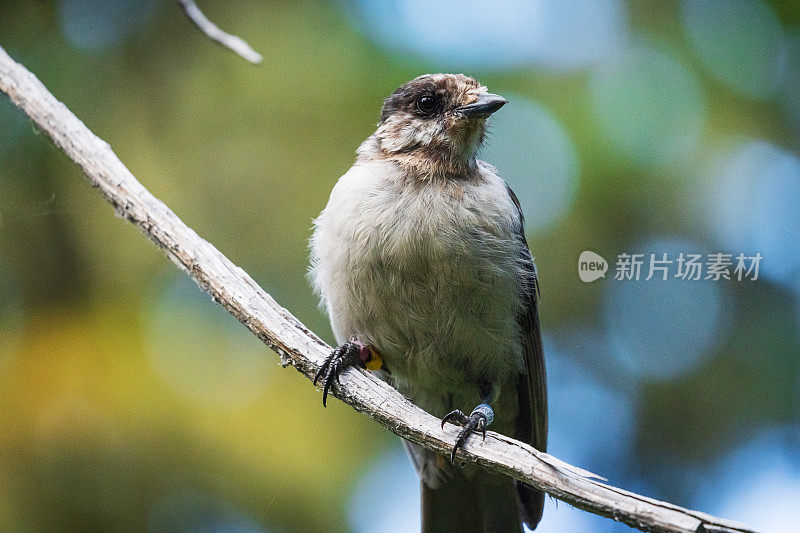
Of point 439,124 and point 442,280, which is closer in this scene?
point 442,280

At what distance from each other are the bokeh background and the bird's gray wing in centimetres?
30

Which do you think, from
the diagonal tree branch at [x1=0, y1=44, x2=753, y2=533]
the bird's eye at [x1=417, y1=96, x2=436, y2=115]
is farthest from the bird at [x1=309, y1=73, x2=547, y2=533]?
the diagonal tree branch at [x1=0, y1=44, x2=753, y2=533]

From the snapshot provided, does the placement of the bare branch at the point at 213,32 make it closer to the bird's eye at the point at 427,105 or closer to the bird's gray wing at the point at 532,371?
the bird's eye at the point at 427,105

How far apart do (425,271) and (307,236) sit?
Answer: 0.76 m

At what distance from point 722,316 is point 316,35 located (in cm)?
181

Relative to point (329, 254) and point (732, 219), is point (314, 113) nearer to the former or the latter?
point (329, 254)

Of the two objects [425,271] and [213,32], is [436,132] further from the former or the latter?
[213,32]

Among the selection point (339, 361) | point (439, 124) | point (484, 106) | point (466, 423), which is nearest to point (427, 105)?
point (439, 124)

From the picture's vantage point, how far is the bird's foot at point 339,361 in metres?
1.84

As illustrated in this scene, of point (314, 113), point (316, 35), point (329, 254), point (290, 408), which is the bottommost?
point (290, 408)

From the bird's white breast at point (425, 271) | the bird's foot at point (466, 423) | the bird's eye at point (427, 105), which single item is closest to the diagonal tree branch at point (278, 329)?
the bird's foot at point (466, 423)

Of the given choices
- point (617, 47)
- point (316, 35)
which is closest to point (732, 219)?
point (617, 47)

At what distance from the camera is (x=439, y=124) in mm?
2240

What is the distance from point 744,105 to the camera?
2.68 m
